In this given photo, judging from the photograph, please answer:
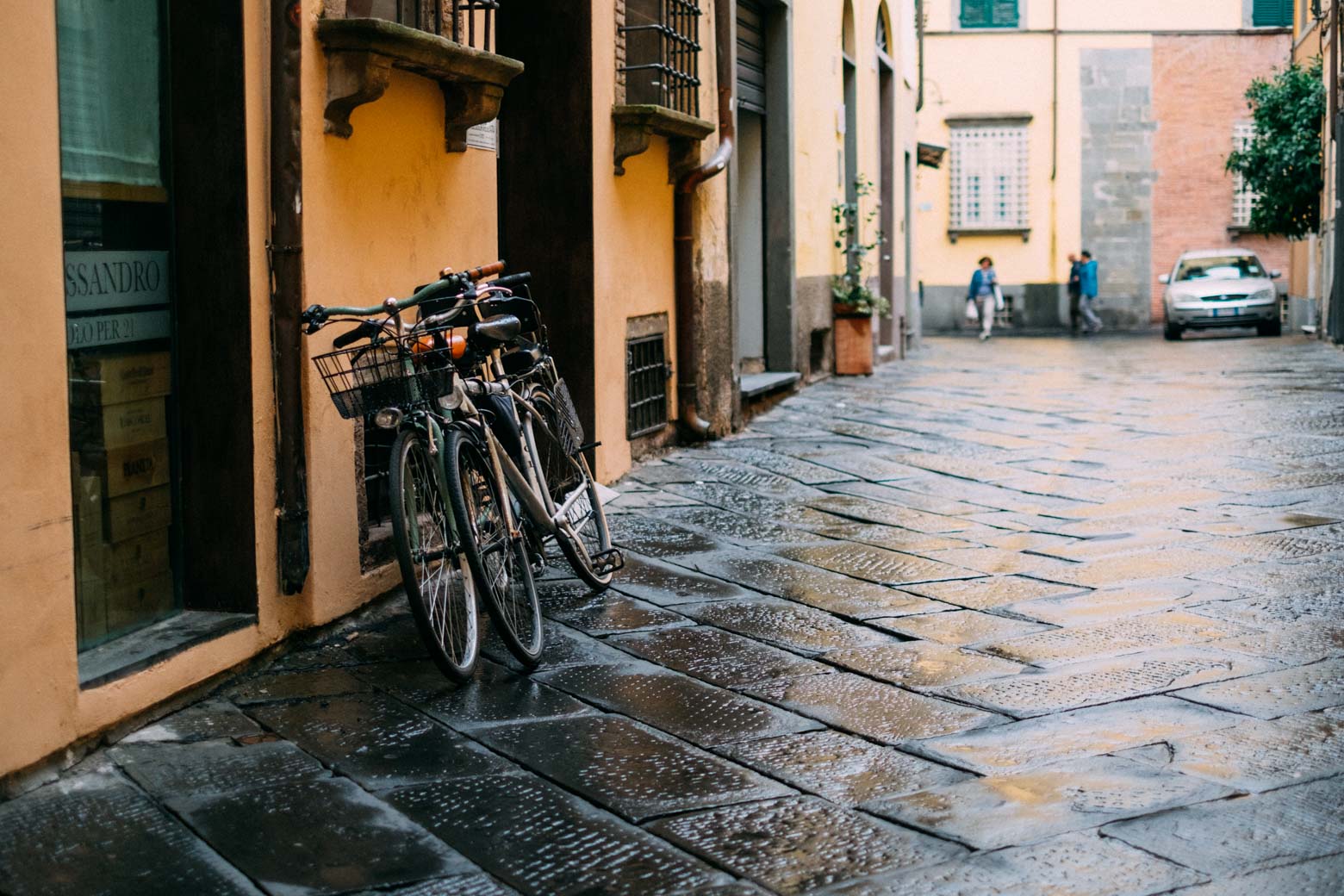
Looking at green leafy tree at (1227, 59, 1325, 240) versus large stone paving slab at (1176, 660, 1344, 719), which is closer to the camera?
large stone paving slab at (1176, 660, 1344, 719)

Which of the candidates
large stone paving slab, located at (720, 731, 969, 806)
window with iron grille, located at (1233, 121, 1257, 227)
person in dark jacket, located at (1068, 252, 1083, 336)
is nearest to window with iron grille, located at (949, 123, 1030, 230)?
person in dark jacket, located at (1068, 252, 1083, 336)

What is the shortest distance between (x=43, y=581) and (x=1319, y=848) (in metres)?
2.82

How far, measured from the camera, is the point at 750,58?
1270 centimetres


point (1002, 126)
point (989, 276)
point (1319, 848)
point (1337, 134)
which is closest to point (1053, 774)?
point (1319, 848)

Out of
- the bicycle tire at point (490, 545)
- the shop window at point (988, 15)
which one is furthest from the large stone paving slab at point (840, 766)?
the shop window at point (988, 15)

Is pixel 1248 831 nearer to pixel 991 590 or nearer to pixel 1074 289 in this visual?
pixel 991 590

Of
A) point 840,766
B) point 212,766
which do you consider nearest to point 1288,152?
point 840,766

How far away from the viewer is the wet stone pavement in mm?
3234

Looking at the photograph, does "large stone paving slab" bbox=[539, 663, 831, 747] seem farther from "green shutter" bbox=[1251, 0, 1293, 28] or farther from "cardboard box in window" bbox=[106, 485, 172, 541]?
"green shutter" bbox=[1251, 0, 1293, 28]

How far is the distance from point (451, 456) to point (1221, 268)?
902 inches

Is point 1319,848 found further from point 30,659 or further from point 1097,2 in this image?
point 1097,2

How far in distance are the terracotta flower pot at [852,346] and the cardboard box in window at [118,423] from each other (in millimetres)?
11239

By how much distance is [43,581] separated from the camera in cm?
371

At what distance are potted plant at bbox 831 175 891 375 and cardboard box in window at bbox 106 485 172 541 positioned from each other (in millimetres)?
10989
